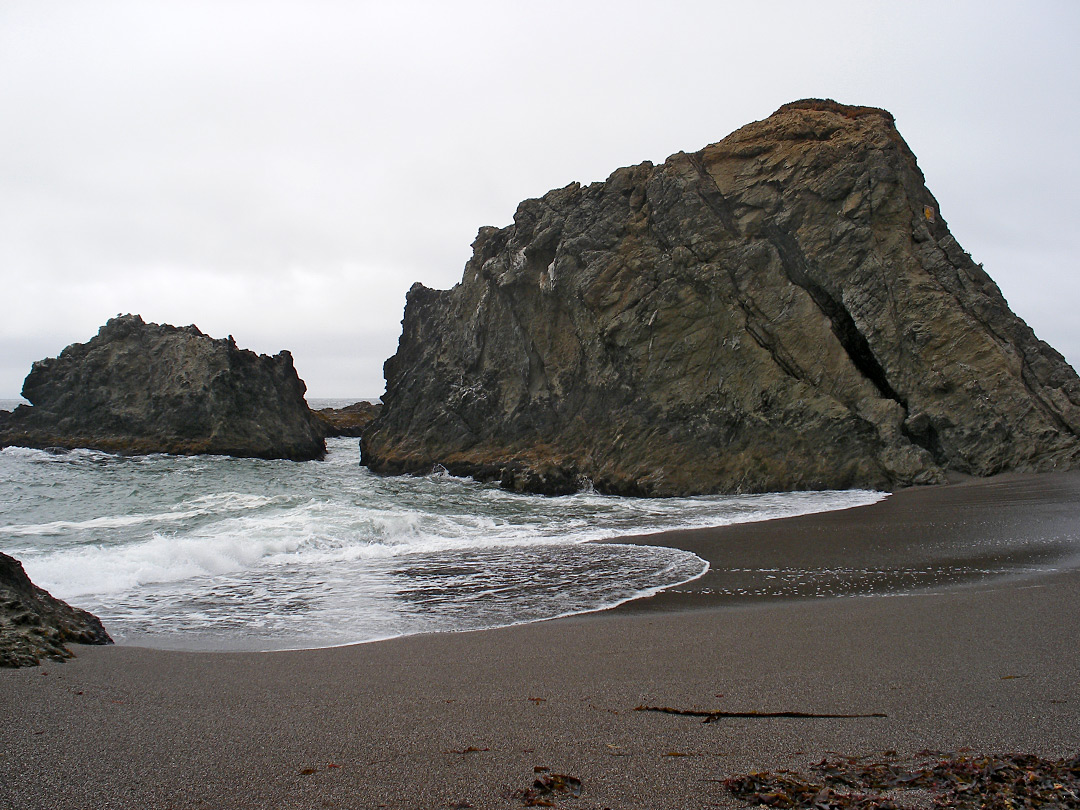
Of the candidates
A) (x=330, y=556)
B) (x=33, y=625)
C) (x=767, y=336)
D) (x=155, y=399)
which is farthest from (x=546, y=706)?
(x=155, y=399)

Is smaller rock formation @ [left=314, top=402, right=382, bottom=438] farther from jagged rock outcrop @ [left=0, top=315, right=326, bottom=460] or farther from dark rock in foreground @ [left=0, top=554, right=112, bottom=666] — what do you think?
dark rock in foreground @ [left=0, top=554, right=112, bottom=666]

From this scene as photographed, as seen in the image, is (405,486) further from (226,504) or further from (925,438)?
(925,438)

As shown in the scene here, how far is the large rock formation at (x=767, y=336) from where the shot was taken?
19703 millimetres

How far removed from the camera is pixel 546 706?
3.75 metres

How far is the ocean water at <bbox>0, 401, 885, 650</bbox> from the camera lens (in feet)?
23.6

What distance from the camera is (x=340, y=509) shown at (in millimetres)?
→ 15273

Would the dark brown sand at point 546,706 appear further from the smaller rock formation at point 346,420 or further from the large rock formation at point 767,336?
the smaller rock formation at point 346,420

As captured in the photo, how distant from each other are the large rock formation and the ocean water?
95.3 inches

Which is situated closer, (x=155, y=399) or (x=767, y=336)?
(x=767, y=336)

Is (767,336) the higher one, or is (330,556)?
(767,336)

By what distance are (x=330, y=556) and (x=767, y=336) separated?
16665mm

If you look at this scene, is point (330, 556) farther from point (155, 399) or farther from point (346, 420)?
point (346, 420)

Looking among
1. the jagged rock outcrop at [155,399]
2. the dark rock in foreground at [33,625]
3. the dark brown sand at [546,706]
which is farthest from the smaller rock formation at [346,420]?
the dark brown sand at [546,706]

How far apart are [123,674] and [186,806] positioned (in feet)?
8.63
